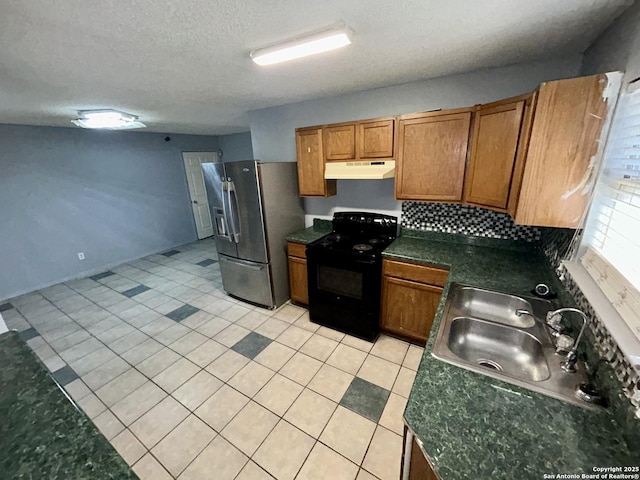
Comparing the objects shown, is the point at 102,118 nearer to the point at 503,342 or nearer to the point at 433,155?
the point at 433,155

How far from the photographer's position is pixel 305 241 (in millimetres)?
2760

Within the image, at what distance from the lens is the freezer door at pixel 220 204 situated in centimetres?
290

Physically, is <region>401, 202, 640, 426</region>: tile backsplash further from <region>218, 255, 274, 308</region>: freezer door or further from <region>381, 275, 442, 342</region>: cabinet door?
<region>218, 255, 274, 308</region>: freezer door

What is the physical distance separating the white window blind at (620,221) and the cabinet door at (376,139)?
132cm

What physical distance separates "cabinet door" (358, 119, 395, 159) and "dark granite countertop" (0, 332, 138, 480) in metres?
2.35

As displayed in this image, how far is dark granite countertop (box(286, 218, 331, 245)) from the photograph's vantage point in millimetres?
2833

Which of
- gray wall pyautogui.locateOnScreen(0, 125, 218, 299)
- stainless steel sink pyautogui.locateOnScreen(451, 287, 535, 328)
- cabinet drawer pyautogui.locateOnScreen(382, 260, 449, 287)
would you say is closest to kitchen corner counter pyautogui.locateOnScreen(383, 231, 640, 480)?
stainless steel sink pyautogui.locateOnScreen(451, 287, 535, 328)

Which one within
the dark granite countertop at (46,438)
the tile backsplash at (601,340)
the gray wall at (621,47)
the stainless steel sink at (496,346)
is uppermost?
the gray wall at (621,47)

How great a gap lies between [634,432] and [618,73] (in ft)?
4.64

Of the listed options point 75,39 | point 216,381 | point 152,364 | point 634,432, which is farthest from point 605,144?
point 152,364

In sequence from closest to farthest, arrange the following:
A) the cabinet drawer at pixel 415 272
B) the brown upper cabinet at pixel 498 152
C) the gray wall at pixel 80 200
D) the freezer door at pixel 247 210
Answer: the brown upper cabinet at pixel 498 152 → the cabinet drawer at pixel 415 272 → the freezer door at pixel 247 210 → the gray wall at pixel 80 200

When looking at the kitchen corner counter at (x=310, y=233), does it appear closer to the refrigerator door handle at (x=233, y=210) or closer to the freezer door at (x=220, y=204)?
the refrigerator door handle at (x=233, y=210)

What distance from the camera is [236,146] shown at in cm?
587

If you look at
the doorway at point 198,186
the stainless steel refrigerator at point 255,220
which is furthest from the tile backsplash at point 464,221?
the doorway at point 198,186
